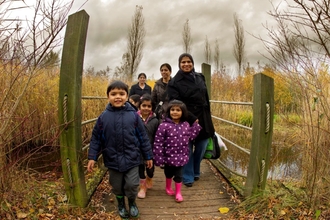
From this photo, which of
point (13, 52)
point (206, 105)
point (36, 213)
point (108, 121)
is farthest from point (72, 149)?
point (206, 105)

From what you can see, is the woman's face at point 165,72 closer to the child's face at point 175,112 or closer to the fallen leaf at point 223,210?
the child's face at point 175,112

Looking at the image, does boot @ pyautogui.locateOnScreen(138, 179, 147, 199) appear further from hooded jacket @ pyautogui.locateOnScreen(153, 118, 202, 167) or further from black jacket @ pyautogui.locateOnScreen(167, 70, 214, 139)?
black jacket @ pyautogui.locateOnScreen(167, 70, 214, 139)

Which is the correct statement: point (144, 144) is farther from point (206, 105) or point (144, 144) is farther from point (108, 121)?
point (206, 105)

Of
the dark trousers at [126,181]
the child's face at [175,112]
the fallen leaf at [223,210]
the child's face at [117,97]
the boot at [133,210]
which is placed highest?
the child's face at [117,97]

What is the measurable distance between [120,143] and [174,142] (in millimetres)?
747

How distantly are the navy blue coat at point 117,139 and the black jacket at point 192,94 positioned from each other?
3.07ft

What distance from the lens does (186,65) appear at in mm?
3363

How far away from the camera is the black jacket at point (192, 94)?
3.37 meters

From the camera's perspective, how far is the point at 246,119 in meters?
9.15

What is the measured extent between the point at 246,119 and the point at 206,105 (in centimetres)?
609

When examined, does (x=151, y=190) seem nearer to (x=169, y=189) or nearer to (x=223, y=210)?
(x=169, y=189)

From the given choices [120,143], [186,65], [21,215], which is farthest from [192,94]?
[21,215]

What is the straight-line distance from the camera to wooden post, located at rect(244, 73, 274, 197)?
8.85 feet

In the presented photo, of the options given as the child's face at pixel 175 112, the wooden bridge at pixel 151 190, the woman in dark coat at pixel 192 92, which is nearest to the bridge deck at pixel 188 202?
the wooden bridge at pixel 151 190
